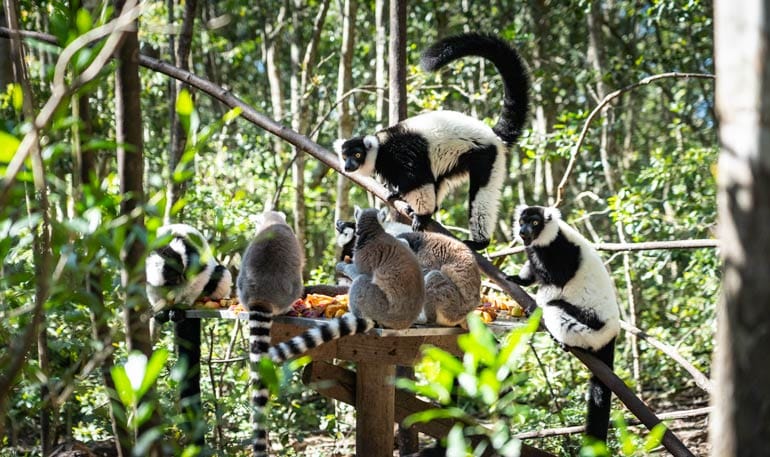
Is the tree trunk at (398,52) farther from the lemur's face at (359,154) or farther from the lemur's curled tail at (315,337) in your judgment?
the lemur's curled tail at (315,337)

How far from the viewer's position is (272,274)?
4.51m

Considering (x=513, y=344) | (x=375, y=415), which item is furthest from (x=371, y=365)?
(x=513, y=344)

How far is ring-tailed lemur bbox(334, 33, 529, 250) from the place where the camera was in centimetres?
574

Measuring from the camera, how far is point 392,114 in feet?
20.4

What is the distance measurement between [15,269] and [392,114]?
2.93 m

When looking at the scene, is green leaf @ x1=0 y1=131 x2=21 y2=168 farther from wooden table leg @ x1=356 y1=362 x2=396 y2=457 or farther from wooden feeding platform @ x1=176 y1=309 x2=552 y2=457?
wooden table leg @ x1=356 y1=362 x2=396 y2=457

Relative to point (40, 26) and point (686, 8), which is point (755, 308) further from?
point (40, 26)

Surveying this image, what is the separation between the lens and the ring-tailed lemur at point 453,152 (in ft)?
18.8

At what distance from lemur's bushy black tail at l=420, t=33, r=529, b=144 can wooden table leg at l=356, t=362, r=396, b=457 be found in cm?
209

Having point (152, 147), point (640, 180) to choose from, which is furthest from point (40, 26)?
point (640, 180)

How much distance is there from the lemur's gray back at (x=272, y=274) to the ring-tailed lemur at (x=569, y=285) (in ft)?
4.67

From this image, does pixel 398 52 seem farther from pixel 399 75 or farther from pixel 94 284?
pixel 94 284

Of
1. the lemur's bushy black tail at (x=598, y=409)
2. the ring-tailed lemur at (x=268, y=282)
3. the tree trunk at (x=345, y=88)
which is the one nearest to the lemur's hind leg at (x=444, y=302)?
the ring-tailed lemur at (x=268, y=282)

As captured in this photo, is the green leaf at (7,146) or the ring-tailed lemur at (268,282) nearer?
the green leaf at (7,146)
